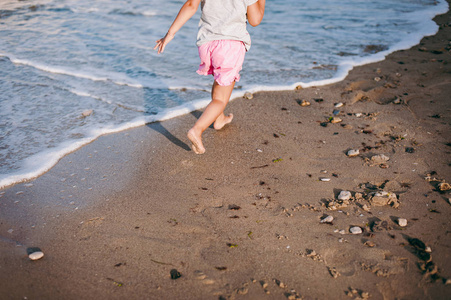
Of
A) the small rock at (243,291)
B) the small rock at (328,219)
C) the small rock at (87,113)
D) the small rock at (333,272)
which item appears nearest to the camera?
the small rock at (243,291)

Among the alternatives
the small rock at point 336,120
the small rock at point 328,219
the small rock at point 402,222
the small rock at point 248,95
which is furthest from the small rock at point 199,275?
the small rock at point 248,95

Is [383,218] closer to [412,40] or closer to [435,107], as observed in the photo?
[435,107]

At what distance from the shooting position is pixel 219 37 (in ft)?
10.7

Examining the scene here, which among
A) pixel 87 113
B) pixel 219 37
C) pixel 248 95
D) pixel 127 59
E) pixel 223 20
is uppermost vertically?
pixel 223 20

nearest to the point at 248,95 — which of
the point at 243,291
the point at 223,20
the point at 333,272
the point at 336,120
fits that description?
the point at 336,120

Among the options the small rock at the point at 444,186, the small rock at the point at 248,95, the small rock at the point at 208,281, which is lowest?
the small rock at the point at 444,186

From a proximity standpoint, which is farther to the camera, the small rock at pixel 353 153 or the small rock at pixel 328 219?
the small rock at pixel 353 153

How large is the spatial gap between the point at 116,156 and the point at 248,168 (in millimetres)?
1269

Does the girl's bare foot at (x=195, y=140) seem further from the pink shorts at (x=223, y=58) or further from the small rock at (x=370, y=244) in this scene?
the small rock at (x=370, y=244)

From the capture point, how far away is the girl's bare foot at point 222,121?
154 inches

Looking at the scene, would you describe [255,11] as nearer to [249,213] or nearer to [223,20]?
[223,20]

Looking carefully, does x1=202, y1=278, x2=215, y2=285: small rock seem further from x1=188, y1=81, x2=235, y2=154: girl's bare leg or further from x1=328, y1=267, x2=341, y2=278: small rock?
x1=188, y1=81, x2=235, y2=154: girl's bare leg

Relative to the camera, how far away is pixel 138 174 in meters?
3.28

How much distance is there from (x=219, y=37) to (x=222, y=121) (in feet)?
3.24
